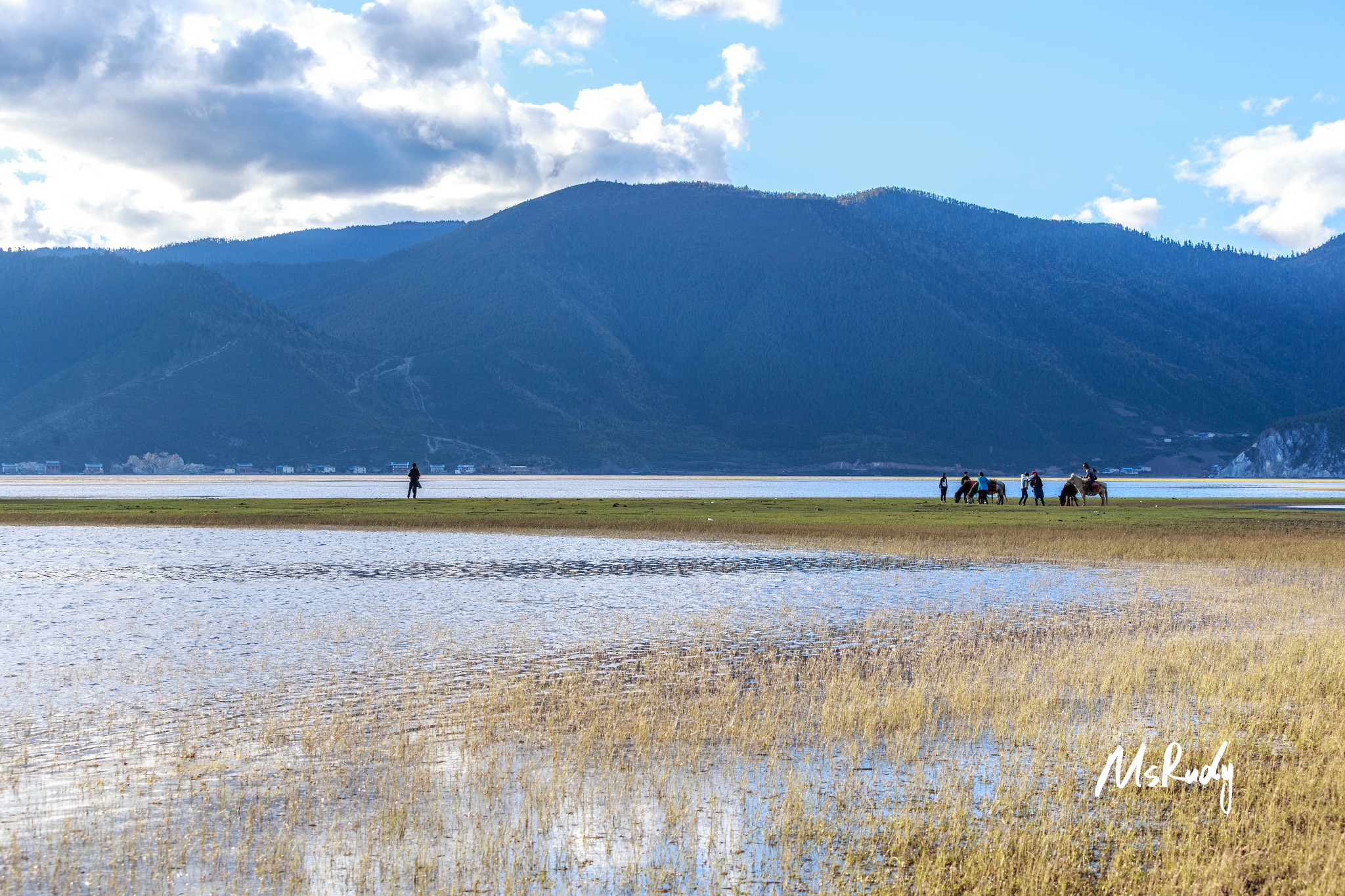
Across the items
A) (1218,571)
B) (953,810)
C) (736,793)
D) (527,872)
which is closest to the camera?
(527,872)

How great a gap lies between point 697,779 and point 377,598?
52.4ft

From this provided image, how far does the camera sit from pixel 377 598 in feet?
87.4

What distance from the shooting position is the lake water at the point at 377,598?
59.8ft

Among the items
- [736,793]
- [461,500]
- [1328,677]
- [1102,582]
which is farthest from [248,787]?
[461,500]

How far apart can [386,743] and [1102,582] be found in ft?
73.0

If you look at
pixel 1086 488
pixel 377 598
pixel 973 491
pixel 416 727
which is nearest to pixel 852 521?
pixel 973 491

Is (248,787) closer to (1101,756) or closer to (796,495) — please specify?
(1101,756)

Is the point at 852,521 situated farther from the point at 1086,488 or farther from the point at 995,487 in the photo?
the point at 1086,488

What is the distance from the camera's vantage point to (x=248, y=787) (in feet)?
38.0

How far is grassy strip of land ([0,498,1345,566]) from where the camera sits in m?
40.6

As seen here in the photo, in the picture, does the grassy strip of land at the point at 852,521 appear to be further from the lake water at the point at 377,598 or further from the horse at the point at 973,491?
the lake water at the point at 377,598

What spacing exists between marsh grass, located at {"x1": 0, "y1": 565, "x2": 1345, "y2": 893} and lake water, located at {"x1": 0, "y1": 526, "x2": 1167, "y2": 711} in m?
1.65

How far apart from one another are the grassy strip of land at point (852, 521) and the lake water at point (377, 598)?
5866 millimetres

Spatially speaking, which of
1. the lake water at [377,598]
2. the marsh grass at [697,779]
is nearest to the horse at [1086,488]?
the lake water at [377,598]
